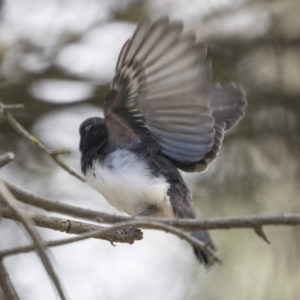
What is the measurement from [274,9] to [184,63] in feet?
7.72

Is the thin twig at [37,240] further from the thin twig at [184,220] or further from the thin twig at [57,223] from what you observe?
the thin twig at [57,223]

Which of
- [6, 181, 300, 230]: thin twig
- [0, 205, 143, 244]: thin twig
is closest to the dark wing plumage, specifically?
[0, 205, 143, 244]: thin twig

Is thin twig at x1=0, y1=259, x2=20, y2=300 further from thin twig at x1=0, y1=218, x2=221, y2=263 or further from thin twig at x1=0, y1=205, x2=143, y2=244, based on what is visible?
thin twig at x1=0, y1=205, x2=143, y2=244

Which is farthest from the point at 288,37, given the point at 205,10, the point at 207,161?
the point at 207,161

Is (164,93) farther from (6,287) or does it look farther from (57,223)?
(6,287)

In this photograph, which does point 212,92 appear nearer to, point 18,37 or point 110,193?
point 110,193

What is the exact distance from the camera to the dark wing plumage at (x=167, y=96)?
2.43 metres

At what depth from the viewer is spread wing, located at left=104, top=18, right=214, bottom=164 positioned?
2430mm

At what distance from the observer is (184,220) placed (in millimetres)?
1611

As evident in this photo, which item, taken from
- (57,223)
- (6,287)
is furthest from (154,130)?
(6,287)

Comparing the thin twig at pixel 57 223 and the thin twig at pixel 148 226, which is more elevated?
the thin twig at pixel 148 226

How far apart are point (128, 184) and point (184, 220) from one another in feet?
3.97

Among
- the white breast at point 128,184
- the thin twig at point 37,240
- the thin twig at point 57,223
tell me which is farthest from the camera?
the white breast at point 128,184

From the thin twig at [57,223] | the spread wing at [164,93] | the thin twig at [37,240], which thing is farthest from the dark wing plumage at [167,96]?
the thin twig at [37,240]
